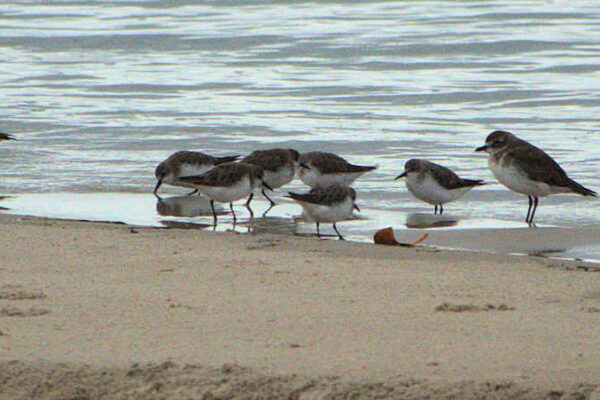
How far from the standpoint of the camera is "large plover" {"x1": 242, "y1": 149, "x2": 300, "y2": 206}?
39.7 ft

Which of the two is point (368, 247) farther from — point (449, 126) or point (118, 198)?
point (449, 126)

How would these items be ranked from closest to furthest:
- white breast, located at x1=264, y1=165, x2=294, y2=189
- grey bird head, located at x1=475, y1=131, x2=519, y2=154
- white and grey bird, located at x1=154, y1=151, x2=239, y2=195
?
1. grey bird head, located at x1=475, y1=131, x2=519, y2=154
2. white breast, located at x1=264, y1=165, x2=294, y2=189
3. white and grey bird, located at x1=154, y1=151, x2=239, y2=195

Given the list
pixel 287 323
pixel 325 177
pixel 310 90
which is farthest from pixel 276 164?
pixel 310 90

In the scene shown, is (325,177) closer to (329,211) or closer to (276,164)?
(276,164)

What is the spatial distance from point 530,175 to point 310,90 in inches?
362

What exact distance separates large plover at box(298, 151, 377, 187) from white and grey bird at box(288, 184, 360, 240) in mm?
1787

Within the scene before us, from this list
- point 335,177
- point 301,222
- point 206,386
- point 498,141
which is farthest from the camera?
point 335,177

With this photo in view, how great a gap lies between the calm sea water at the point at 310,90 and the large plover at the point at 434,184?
12.0 inches

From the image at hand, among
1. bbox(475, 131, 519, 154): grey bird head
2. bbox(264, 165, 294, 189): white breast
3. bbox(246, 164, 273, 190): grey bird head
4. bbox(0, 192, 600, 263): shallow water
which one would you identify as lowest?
bbox(0, 192, 600, 263): shallow water

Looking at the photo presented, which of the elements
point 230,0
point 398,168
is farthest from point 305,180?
point 230,0

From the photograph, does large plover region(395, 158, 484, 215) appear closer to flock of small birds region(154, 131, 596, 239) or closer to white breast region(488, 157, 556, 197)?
A: flock of small birds region(154, 131, 596, 239)

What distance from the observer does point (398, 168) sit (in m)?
13.8

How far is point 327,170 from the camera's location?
39.9ft

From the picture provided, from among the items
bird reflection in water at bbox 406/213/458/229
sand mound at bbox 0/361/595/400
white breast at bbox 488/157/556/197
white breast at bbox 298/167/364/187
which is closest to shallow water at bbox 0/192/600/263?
bird reflection in water at bbox 406/213/458/229
